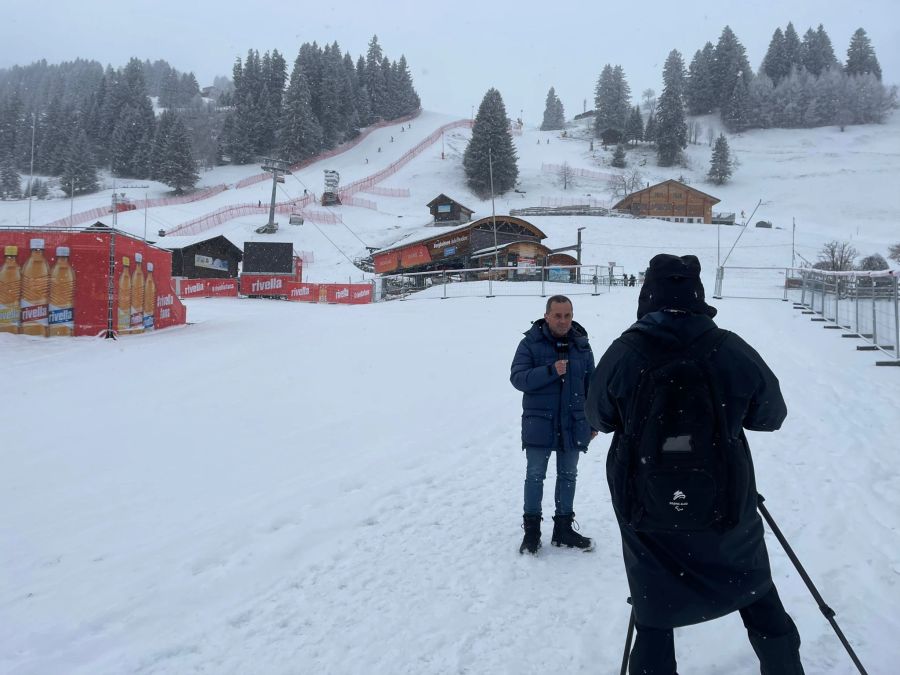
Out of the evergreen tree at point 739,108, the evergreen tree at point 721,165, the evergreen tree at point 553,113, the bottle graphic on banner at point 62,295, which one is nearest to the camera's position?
the bottle graphic on banner at point 62,295

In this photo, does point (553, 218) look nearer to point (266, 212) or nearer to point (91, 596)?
point (266, 212)

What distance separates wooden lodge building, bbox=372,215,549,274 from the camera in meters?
38.4

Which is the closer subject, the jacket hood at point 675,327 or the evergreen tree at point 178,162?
the jacket hood at point 675,327

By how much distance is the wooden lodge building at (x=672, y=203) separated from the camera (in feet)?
199

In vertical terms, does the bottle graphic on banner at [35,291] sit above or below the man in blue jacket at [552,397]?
above

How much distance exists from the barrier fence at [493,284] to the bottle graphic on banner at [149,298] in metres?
11.8

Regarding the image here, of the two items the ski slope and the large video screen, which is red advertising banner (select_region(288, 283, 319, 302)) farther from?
the ski slope

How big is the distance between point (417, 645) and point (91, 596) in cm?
198

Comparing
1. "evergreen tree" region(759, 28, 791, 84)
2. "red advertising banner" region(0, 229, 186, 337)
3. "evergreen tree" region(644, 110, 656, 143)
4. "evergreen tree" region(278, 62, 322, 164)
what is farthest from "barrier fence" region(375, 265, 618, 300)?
"evergreen tree" region(759, 28, 791, 84)

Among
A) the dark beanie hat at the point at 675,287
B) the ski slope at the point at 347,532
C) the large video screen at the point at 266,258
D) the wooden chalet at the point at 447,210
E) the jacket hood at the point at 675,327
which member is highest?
the wooden chalet at the point at 447,210

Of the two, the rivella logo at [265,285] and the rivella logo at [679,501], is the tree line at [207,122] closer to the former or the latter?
the rivella logo at [265,285]

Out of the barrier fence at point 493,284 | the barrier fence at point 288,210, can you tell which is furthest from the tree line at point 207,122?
the barrier fence at point 493,284

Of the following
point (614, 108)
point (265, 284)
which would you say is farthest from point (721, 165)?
point (265, 284)

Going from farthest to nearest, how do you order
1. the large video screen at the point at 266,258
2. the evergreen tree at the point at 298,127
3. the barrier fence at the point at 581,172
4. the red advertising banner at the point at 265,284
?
the evergreen tree at the point at 298,127 → the barrier fence at the point at 581,172 → the large video screen at the point at 266,258 → the red advertising banner at the point at 265,284
